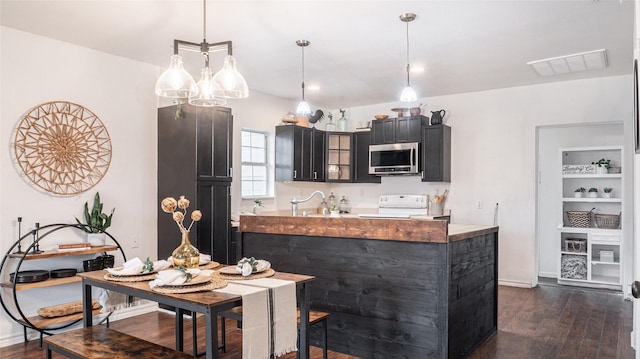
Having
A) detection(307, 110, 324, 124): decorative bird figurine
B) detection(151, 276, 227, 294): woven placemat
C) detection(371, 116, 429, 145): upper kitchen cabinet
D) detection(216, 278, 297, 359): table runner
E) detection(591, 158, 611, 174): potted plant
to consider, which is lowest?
detection(216, 278, 297, 359): table runner

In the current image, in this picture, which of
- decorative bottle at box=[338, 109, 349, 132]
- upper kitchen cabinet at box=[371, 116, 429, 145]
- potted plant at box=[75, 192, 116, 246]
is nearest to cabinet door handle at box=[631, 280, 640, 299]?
potted plant at box=[75, 192, 116, 246]

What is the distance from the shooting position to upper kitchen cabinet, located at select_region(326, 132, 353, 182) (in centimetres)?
692

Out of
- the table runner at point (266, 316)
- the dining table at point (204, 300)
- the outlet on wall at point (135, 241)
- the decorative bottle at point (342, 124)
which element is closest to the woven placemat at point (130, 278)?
the dining table at point (204, 300)

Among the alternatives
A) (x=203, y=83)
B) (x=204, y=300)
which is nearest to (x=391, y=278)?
(x=204, y=300)

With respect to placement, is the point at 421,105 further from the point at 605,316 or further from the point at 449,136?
the point at 605,316

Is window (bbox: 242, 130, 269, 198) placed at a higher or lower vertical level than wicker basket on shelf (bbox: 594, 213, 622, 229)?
higher

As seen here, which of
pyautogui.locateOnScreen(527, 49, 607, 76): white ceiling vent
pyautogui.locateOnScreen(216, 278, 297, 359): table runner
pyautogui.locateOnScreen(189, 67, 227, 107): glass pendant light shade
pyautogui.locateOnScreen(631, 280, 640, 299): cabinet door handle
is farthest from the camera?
pyautogui.locateOnScreen(527, 49, 607, 76): white ceiling vent

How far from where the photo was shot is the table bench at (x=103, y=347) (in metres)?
2.28

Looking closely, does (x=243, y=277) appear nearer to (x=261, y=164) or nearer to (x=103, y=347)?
(x=103, y=347)

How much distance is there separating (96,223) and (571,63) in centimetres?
503

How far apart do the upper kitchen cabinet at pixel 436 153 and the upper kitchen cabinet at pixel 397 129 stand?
119 mm

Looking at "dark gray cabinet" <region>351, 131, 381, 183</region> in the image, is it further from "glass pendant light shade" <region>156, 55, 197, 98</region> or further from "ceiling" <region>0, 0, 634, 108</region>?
"glass pendant light shade" <region>156, 55, 197, 98</region>

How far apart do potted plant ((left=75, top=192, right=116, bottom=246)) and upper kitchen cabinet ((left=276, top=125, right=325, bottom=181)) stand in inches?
103

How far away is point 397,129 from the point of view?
6480 millimetres
